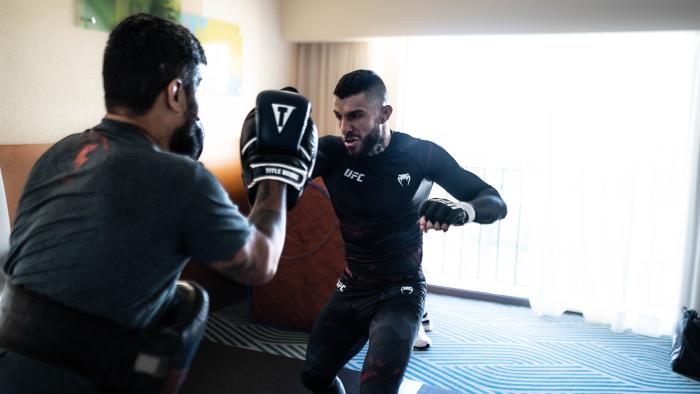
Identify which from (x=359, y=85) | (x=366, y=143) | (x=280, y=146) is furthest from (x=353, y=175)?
(x=280, y=146)

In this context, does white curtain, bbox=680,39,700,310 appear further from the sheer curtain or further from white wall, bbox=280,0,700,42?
white wall, bbox=280,0,700,42

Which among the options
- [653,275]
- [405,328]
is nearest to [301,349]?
[405,328]

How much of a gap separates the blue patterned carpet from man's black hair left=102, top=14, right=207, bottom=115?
2.37 metres

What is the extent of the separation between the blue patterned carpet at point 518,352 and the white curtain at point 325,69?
5.23 feet

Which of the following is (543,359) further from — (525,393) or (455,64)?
(455,64)

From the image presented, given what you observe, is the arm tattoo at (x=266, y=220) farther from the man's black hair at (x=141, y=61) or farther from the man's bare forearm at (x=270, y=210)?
the man's black hair at (x=141, y=61)

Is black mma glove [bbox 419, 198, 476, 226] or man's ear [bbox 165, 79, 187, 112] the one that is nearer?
man's ear [bbox 165, 79, 187, 112]

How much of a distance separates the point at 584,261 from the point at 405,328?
8.64 feet

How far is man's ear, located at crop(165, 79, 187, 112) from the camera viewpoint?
1289 millimetres

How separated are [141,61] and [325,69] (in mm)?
3622

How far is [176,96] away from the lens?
1.31m

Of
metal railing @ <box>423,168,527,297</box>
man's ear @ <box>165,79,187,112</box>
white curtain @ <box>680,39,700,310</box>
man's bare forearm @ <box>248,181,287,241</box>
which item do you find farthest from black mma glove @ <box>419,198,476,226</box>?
metal railing @ <box>423,168,527,297</box>

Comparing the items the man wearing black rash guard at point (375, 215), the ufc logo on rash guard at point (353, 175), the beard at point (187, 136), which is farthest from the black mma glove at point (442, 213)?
the beard at point (187, 136)

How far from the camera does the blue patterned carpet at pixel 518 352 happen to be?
129 inches
